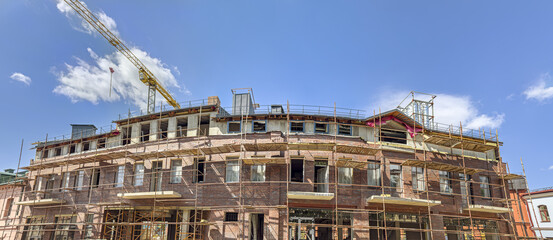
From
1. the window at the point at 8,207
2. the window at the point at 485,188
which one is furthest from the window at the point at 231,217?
the window at the point at 8,207

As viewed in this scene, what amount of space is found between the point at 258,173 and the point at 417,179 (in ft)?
36.2

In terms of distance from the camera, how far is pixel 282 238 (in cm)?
2317

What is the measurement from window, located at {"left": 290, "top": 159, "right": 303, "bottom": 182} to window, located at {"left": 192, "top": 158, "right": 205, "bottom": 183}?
6.09 metres

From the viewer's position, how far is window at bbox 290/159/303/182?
2539cm

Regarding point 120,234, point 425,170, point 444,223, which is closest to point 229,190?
point 120,234

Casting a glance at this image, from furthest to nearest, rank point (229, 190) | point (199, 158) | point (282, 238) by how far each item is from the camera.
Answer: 1. point (199, 158)
2. point (229, 190)
3. point (282, 238)

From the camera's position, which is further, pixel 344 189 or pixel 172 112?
pixel 172 112

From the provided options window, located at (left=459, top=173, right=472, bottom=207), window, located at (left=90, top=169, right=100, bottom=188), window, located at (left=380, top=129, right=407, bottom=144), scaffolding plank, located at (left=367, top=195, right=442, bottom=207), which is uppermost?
window, located at (left=380, top=129, right=407, bottom=144)

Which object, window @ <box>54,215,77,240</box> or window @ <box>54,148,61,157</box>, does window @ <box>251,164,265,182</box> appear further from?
window @ <box>54,148,61,157</box>

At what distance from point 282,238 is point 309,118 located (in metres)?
8.19

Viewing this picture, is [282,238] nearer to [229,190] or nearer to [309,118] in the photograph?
[229,190]

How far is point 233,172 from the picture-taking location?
25359 mm

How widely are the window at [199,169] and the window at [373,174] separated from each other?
11.2 meters

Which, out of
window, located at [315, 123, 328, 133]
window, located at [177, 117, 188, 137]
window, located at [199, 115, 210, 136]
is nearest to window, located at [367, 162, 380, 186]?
window, located at [315, 123, 328, 133]
